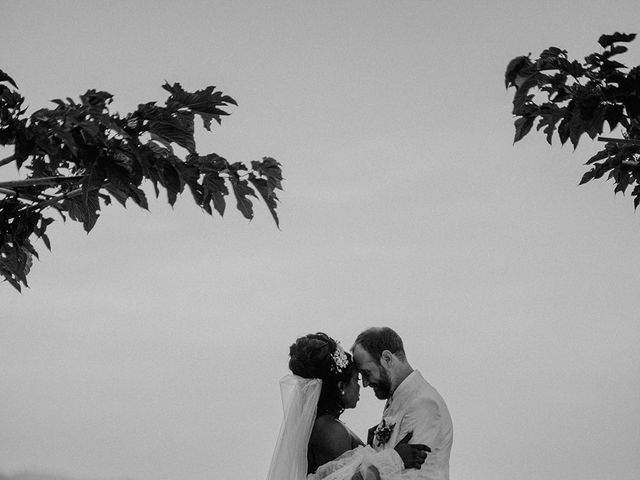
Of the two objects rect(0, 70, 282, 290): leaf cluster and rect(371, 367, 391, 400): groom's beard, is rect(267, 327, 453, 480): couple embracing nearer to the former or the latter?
rect(371, 367, 391, 400): groom's beard

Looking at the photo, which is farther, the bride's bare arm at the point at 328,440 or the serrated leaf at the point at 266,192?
the bride's bare arm at the point at 328,440

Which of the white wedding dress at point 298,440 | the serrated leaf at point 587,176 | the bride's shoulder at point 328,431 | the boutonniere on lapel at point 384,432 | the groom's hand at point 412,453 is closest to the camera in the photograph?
the serrated leaf at point 587,176

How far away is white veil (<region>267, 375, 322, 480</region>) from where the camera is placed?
7.19 metres

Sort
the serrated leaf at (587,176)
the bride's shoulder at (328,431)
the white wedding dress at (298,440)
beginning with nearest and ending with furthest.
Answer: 1. the serrated leaf at (587,176)
2. the white wedding dress at (298,440)
3. the bride's shoulder at (328,431)

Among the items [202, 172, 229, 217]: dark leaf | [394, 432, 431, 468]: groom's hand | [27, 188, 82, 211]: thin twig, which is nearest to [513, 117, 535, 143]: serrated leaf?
[202, 172, 229, 217]: dark leaf

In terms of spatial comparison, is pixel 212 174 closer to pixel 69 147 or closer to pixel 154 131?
pixel 154 131

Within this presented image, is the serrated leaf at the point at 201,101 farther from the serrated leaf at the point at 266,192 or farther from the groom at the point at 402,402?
the groom at the point at 402,402

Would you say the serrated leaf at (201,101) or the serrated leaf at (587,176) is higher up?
the serrated leaf at (587,176)

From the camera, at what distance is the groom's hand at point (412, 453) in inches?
255

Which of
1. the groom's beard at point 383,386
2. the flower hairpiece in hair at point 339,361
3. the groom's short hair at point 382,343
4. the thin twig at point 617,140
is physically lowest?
the groom's beard at point 383,386

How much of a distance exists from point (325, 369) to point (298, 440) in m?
0.75

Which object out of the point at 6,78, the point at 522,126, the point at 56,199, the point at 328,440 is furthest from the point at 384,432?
the point at 6,78

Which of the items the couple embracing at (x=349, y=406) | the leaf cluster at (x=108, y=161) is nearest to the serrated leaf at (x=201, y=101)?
the leaf cluster at (x=108, y=161)

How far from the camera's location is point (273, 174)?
4250mm
